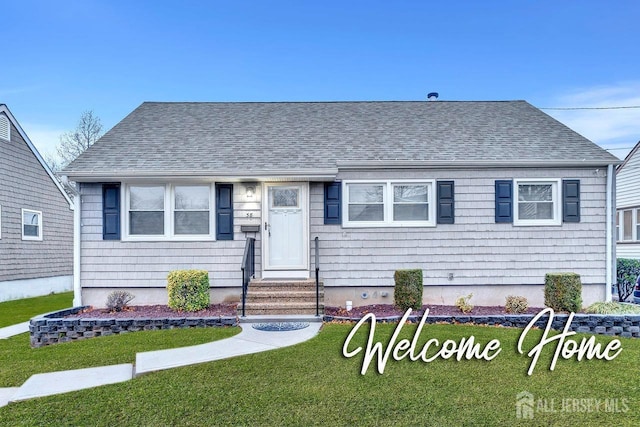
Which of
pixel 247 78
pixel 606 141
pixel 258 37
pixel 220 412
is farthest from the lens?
pixel 606 141

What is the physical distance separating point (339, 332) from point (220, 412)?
2951 mm

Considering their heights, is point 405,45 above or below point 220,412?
above

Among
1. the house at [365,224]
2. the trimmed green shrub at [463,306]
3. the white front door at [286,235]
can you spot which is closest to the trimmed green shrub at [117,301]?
the house at [365,224]

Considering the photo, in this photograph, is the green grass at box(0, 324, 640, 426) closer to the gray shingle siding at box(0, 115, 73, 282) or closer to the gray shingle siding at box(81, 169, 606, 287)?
the gray shingle siding at box(81, 169, 606, 287)

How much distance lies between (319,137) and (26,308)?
8.42 m

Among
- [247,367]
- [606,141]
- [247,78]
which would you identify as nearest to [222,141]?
[247,367]

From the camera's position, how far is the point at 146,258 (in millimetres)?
8391

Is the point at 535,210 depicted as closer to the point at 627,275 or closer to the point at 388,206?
the point at 388,206

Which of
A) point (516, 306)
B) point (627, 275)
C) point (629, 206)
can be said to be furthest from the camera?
point (629, 206)

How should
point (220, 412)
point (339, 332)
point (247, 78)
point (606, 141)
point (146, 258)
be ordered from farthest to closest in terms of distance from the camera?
point (606, 141), point (247, 78), point (146, 258), point (339, 332), point (220, 412)

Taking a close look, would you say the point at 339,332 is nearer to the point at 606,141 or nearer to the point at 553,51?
the point at 553,51

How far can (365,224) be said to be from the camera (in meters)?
8.52

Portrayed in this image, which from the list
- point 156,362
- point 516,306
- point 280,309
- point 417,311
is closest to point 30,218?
point 280,309

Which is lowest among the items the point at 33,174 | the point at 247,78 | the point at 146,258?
the point at 146,258
